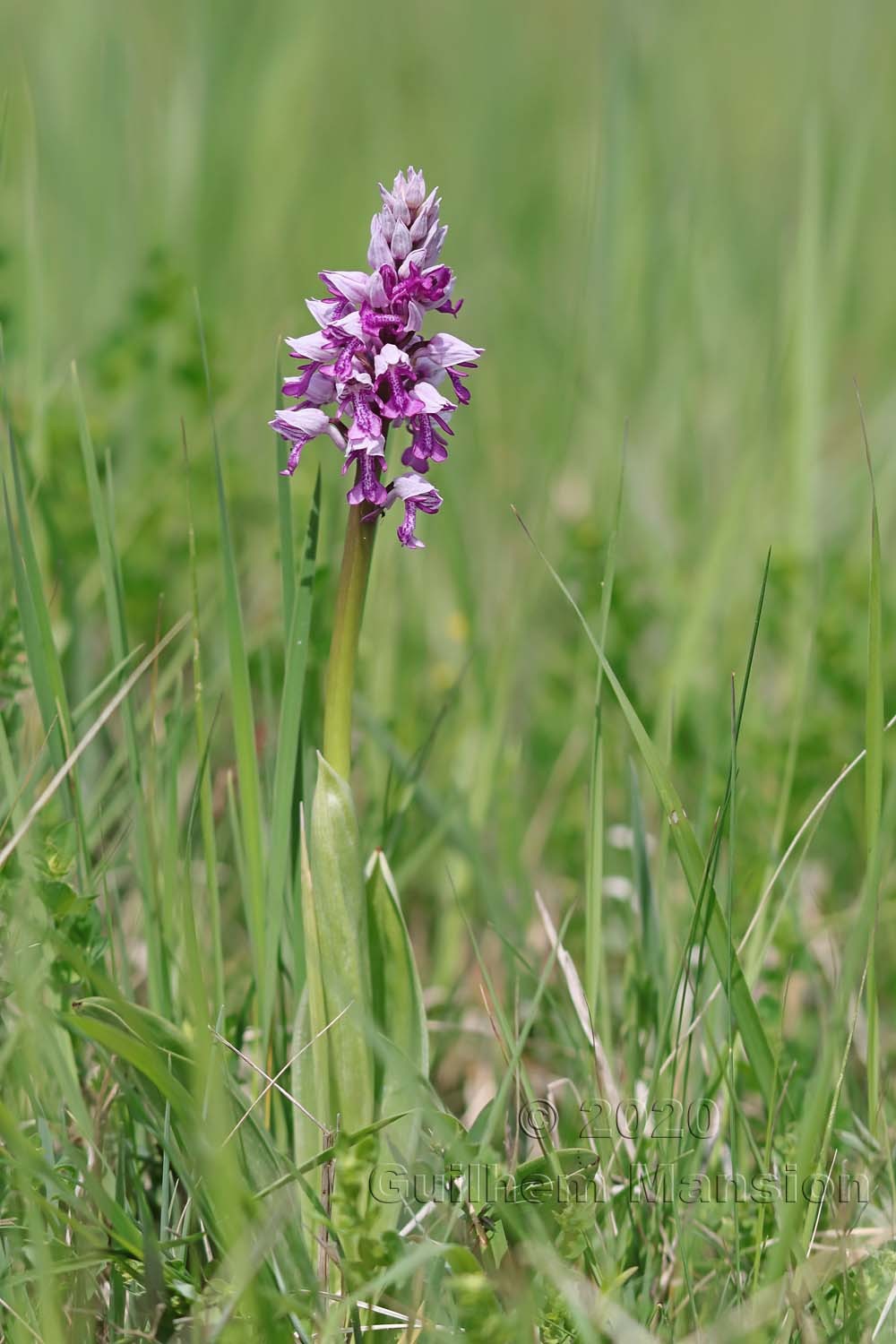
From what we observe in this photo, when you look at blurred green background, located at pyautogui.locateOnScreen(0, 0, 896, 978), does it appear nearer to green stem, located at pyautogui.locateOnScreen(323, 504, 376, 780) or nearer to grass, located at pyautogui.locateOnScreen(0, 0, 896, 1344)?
grass, located at pyautogui.locateOnScreen(0, 0, 896, 1344)

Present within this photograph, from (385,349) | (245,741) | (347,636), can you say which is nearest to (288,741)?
(245,741)

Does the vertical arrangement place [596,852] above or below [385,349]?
below

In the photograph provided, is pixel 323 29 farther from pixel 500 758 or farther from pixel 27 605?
pixel 27 605

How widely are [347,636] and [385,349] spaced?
0.38 m

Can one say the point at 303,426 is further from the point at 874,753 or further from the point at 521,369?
the point at 521,369

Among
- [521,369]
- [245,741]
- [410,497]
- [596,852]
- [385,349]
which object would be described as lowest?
[596,852]

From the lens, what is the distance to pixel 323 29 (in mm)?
6727

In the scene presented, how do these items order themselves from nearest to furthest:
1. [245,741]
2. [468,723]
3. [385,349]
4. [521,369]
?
[385,349], [245,741], [468,723], [521,369]

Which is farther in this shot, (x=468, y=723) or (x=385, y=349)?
(x=468, y=723)

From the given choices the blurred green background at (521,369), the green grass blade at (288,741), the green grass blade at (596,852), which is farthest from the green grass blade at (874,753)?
the green grass blade at (288,741)

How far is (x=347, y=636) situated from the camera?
1684 mm

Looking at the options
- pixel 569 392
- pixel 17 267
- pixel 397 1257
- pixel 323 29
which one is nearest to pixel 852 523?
pixel 569 392

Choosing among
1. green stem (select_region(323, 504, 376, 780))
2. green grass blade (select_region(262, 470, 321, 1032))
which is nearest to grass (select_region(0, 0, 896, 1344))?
green grass blade (select_region(262, 470, 321, 1032))

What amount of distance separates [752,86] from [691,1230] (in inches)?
291
